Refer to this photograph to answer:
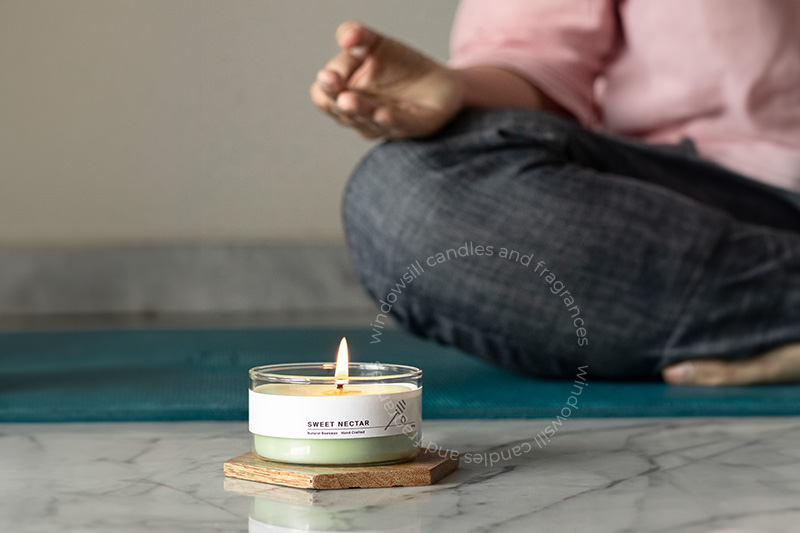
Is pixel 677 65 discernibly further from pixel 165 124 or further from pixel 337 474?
pixel 165 124

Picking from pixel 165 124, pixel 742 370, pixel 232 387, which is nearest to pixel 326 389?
pixel 232 387

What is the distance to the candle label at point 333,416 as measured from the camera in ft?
1.47

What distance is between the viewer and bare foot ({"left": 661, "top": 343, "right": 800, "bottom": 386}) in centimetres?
85

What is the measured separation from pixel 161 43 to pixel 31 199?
44 centimetres

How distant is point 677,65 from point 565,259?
0.35 meters

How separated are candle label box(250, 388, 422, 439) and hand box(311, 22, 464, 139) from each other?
15.6 inches

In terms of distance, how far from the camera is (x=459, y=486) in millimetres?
464

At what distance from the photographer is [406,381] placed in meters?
0.48

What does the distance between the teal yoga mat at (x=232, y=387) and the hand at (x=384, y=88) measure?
0.25 m

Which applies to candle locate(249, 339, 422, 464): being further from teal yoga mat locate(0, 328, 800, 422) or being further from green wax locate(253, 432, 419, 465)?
teal yoga mat locate(0, 328, 800, 422)

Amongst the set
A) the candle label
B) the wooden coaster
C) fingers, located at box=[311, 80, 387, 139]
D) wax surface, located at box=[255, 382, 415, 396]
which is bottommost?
the wooden coaster

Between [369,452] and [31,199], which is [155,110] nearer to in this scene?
[31,199]

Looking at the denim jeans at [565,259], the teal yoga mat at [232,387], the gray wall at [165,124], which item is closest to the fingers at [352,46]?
the denim jeans at [565,259]

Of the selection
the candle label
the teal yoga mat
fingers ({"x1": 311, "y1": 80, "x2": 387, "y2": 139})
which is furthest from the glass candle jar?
fingers ({"x1": 311, "y1": 80, "x2": 387, "y2": 139})
